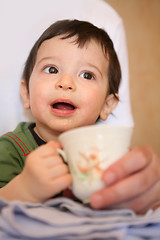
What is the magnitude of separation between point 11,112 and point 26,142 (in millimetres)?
217

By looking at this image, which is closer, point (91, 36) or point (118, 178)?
point (118, 178)

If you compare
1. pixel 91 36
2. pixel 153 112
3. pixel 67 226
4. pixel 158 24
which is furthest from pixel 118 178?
pixel 158 24

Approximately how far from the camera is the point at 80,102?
0.91 meters

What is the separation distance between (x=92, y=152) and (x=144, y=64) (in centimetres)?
138

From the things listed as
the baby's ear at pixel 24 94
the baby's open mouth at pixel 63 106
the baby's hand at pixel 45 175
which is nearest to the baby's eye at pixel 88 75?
the baby's open mouth at pixel 63 106

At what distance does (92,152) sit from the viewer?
0.54 metres

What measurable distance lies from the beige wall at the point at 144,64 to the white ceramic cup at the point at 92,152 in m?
1.26

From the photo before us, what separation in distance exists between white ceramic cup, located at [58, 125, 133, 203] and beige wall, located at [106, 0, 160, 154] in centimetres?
126

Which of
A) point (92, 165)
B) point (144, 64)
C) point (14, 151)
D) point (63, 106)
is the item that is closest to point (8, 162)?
point (14, 151)

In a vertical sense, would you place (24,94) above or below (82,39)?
below

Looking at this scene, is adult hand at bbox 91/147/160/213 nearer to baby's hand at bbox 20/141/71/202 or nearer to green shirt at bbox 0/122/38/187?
baby's hand at bbox 20/141/71/202

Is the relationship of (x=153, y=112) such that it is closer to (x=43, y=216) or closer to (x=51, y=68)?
(x=51, y=68)

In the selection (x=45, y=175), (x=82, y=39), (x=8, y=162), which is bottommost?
(x=8, y=162)

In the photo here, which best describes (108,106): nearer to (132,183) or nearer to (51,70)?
(51,70)
